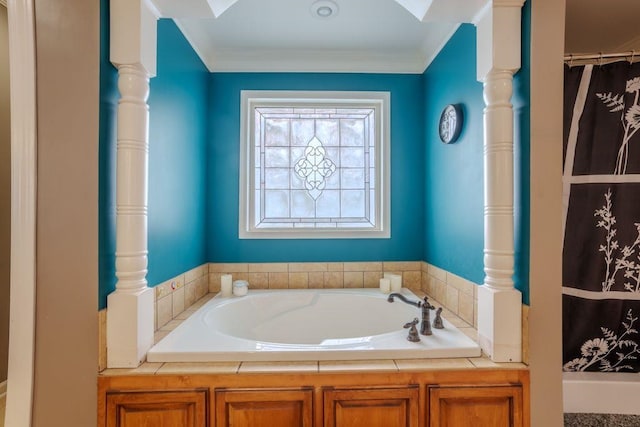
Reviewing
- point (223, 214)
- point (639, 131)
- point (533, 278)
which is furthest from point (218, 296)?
point (639, 131)

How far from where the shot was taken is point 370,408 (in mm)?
1171

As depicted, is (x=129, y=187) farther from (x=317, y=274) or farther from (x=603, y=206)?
(x=603, y=206)

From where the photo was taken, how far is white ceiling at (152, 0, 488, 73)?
6.22 feet

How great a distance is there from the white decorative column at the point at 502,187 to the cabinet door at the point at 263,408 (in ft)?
2.53

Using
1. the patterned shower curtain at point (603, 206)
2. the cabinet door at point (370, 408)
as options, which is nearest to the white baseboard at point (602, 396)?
the patterned shower curtain at point (603, 206)

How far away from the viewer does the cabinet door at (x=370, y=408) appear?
1.17 m

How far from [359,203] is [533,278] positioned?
57.4 inches

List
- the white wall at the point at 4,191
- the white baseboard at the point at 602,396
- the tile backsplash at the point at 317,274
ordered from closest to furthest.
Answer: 1. the white wall at the point at 4,191
2. the white baseboard at the point at 602,396
3. the tile backsplash at the point at 317,274

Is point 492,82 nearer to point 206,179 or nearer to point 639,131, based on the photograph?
point 639,131

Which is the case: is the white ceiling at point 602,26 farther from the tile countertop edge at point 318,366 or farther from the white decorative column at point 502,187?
the tile countertop edge at point 318,366

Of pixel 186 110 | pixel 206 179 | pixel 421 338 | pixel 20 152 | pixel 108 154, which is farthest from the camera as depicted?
pixel 206 179

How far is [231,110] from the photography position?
2.40m

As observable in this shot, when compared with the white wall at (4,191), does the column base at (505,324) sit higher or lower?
lower

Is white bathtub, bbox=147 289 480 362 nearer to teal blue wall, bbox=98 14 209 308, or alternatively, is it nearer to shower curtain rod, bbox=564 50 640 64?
teal blue wall, bbox=98 14 209 308
